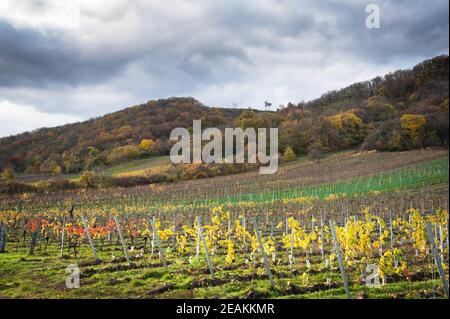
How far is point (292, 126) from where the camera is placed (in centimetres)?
6262

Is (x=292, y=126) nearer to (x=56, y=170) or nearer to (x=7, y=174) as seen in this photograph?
(x=56, y=170)

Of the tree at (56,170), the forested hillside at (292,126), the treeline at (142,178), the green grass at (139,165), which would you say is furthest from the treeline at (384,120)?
the tree at (56,170)

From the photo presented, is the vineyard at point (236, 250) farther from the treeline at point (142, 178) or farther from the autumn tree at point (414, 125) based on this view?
the autumn tree at point (414, 125)

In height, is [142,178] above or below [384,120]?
below

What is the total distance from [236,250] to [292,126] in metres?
50.7

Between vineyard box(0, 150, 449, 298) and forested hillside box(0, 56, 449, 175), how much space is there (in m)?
5.91

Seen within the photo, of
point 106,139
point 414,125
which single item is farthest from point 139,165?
point 414,125

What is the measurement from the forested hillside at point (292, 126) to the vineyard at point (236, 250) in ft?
19.4

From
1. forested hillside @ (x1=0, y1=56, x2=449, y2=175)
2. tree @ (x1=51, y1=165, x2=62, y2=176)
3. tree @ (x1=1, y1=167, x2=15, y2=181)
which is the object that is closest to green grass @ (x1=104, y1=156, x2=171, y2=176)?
forested hillside @ (x1=0, y1=56, x2=449, y2=175)

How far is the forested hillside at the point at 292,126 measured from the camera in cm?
3306

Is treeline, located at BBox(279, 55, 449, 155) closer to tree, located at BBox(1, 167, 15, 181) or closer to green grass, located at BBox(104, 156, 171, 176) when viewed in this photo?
green grass, located at BBox(104, 156, 171, 176)
